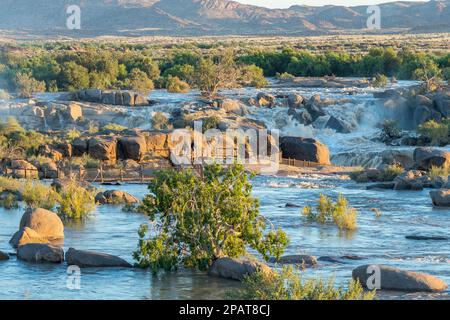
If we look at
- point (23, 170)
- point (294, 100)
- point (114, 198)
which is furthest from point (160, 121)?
point (114, 198)

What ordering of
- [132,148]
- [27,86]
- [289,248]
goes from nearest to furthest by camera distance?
[289,248] → [132,148] → [27,86]

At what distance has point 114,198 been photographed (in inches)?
984

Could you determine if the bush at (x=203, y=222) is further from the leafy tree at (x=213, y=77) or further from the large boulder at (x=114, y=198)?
the leafy tree at (x=213, y=77)

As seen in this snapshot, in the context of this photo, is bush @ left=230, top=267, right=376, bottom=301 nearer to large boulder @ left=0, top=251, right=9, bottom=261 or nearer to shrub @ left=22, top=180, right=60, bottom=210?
large boulder @ left=0, top=251, right=9, bottom=261

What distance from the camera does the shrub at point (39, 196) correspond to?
23.3 meters

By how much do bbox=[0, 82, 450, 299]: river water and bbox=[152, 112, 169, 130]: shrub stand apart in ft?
26.7

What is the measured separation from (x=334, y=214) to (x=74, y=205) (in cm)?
595

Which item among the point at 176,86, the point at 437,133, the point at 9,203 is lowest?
the point at 9,203

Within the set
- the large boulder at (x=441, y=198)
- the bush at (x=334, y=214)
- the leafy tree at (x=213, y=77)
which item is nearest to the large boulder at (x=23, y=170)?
the bush at (x=334, y=214)

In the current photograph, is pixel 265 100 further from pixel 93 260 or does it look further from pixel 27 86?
pixel 93 260

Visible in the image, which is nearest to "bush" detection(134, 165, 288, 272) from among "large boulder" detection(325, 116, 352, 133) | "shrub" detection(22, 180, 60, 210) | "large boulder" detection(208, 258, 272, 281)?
"large boulder" detection(208, 258, 272, 281)

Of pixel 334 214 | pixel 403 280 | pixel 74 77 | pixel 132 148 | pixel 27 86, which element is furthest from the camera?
pixel 74 77

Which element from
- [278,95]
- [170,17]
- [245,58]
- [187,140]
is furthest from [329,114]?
[170,17]
